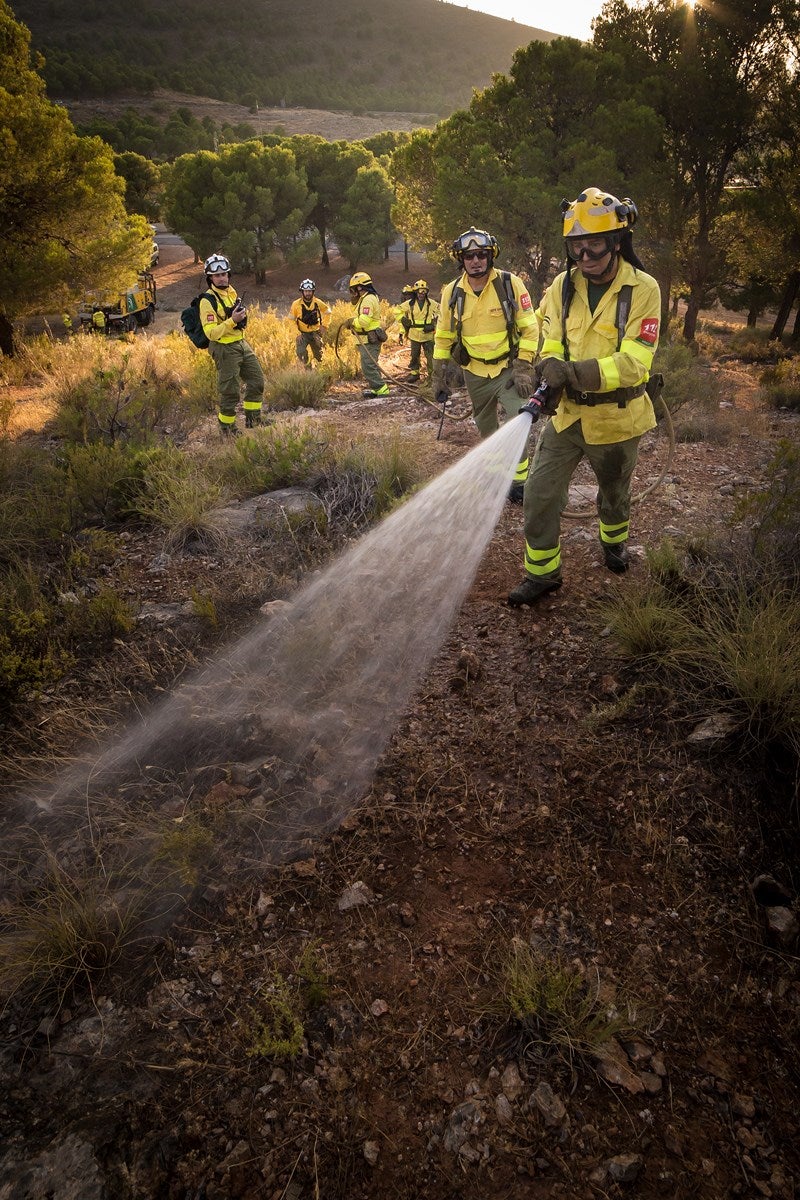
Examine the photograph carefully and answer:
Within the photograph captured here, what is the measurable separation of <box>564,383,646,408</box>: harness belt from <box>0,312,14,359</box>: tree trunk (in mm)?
11862

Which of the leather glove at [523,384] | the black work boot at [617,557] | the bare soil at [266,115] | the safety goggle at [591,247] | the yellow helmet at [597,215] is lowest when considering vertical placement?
the black work boot at [617,557]

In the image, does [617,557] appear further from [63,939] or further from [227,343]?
[227,343]

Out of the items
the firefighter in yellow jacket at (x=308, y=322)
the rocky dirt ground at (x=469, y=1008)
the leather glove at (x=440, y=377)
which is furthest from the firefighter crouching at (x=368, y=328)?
the rocky dirt ground at (x=469, y=1008)

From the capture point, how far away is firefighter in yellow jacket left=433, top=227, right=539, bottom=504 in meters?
4.74

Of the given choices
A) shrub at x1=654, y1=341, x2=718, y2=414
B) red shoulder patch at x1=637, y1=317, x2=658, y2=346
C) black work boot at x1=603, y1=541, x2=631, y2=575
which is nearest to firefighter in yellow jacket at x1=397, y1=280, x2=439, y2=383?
shrub at x1=654, y1=341, x2=718, y2=414

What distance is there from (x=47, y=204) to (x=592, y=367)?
11159 mm

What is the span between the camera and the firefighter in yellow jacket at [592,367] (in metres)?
3.14

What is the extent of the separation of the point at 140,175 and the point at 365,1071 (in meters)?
39.8

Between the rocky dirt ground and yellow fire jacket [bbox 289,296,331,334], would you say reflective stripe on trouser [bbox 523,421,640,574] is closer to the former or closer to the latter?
the rocky dirt ground

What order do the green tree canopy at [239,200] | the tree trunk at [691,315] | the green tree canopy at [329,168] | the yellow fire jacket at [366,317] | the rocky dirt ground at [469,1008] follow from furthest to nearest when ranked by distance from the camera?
the green tree canopy at [329,168]
the green tree canopy at [239,200]
the tree trunk at [691,315]
the yellow fire jacket at [366,317]
the rocky dirt ground at [469,1008]

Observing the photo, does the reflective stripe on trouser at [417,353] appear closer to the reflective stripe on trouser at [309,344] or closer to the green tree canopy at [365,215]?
the reflective stripe on trouser at [309,344]

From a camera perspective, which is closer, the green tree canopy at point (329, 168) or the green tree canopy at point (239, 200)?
the green tree canopy at point (239, 200)

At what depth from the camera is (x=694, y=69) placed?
488 inches

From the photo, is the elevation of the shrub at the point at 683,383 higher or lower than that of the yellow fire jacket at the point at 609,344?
lower
